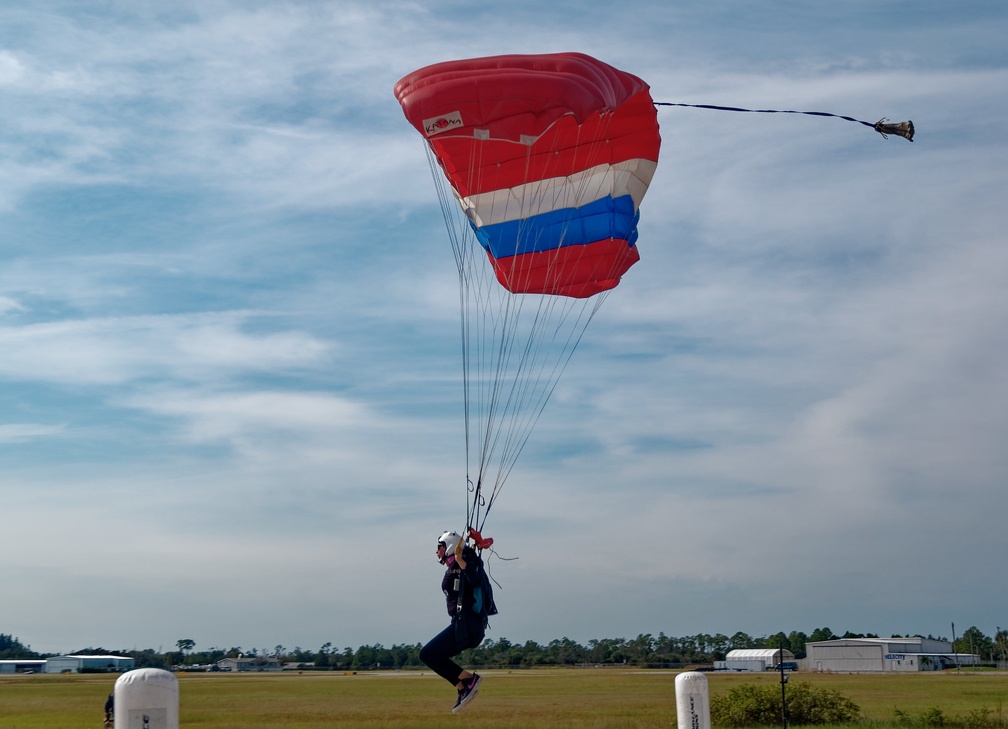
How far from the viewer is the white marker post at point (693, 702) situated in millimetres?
8969

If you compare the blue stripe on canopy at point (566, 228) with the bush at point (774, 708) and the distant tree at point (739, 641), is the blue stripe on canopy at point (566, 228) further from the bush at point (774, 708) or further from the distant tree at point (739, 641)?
the distant tree at point (739, 641)

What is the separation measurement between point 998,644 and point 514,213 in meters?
112

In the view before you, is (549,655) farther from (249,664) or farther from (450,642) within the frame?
(450,642)

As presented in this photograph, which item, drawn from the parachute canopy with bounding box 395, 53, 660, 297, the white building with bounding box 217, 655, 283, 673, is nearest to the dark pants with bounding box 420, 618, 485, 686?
the parachute canopy with bounding box 395, 53, 660, 297

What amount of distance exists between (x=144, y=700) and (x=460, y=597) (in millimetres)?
4977

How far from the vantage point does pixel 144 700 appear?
562 centimetres

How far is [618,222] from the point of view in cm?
1395

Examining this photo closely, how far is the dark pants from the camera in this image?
410 inches

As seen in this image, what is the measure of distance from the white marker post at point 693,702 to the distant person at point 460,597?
2.16 metres

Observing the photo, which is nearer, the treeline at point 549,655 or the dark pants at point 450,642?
the dark pants at point 450,642

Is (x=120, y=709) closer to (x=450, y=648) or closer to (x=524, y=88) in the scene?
(x=450, y=648)

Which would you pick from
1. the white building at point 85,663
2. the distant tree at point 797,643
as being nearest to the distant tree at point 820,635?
the distant tree at point 797,643

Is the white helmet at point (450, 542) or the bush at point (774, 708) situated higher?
the white helmet at point (450, 542)

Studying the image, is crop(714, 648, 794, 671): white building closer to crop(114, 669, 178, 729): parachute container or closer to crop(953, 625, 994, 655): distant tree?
crop(953, 625, 994, 655): distant tree
